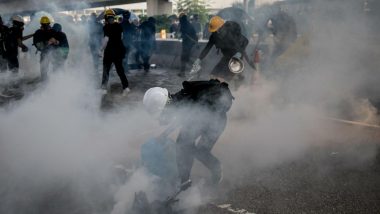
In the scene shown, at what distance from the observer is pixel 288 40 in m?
8.34

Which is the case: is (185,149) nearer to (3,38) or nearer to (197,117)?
(197,117)

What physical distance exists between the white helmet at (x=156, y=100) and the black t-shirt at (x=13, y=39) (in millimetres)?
7212

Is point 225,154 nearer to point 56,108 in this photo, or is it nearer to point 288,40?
point 56,108

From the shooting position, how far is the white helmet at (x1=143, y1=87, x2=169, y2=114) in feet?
10.7

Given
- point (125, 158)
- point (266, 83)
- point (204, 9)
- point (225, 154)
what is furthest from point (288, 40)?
point (204, 9)

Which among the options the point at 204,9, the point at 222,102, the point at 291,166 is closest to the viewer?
the point at 222,102

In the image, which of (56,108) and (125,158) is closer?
(125,158)

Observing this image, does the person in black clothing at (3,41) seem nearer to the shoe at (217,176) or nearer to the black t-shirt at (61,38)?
the black t-shirt at (61,38)

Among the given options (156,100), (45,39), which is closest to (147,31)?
(45,39)

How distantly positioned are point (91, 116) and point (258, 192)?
11.5ft

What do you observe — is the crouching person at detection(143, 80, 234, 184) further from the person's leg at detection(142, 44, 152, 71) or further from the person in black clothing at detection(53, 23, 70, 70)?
the person's leg at detection(142, 44, 152, 71)

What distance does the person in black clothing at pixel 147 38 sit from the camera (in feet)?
40.3

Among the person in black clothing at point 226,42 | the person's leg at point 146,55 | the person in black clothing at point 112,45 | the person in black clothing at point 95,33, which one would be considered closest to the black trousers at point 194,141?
the person in black clothing at point 226,42

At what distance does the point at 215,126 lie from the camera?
3643 mm
